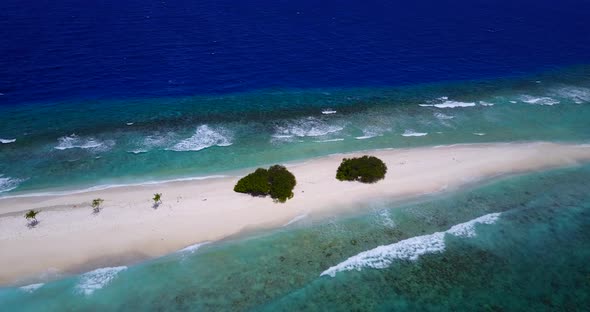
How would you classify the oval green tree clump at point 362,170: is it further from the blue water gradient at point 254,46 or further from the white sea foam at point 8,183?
the white sea foam at point 8,183

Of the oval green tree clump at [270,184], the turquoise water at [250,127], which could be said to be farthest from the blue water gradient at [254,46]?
the oval green tree clump at [270,184]

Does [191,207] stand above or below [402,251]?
above

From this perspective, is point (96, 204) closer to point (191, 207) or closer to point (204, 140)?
point (191, 207)

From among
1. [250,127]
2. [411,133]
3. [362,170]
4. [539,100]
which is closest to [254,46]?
[250,127]

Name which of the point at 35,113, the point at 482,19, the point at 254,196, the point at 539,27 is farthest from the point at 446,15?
the point at 35,113

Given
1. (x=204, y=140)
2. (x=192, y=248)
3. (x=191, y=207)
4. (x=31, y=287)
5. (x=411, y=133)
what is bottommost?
(x=31, y=287)

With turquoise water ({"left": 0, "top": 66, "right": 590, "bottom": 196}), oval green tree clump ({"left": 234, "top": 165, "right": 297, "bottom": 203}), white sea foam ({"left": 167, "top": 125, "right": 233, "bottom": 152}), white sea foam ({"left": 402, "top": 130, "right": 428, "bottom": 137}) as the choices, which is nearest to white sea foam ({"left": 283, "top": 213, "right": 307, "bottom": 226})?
oval green tree clump ({"left": 234, "top": 165, "right": 297, "bottom": 203})
